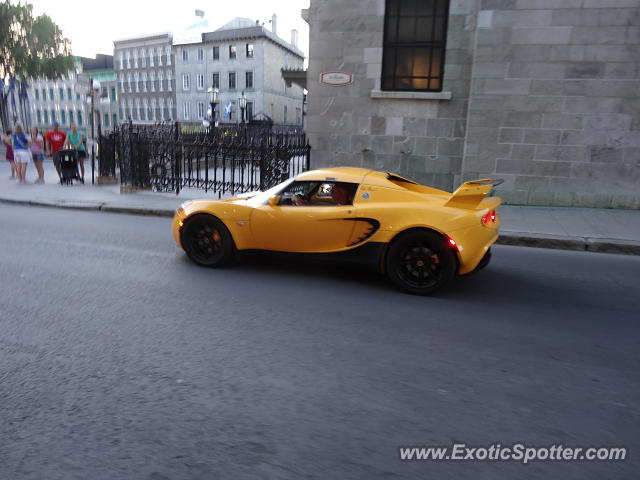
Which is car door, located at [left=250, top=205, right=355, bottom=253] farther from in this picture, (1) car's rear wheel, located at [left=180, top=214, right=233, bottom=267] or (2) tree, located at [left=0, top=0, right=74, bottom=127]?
(2) tree, located at [left=0, top=0, right=74, bottom=127]

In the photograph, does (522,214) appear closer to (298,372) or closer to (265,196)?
(265,196)

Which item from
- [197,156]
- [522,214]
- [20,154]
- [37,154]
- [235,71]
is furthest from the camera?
[235,71]

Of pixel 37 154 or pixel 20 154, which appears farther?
pixel 37 154

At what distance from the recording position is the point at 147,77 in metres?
71.5

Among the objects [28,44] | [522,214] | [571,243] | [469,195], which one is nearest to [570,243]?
[571,243]

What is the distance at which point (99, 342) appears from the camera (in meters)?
3.60

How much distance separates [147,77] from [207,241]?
74093mm

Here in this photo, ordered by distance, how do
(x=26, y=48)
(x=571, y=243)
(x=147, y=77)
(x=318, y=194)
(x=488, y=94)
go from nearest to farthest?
(x=318, y=194) < (x=571, y=243) < (x=488, y=94) < (x=26, y=48) < (x=147, y=77)

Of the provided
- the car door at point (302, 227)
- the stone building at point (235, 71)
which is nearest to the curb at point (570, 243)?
the car door at point (302, 227)

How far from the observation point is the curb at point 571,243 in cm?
723

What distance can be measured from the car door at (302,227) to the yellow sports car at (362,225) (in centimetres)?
1

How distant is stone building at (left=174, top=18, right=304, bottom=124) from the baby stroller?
4645 cm

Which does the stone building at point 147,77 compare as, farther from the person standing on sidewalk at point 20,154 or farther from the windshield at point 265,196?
the windshield at point 265,196

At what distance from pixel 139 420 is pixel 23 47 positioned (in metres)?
42.2
